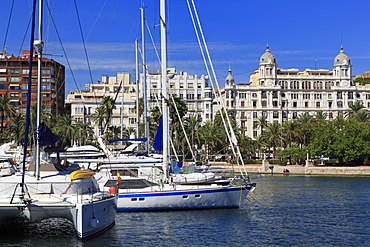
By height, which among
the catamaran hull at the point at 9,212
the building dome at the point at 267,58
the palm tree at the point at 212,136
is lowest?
the catamaran hull at the point at 9,212

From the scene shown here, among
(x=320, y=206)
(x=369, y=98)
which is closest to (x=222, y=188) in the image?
(x=320, y=206)

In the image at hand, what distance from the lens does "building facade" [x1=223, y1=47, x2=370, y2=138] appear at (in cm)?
13638

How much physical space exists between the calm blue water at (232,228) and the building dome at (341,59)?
340ft

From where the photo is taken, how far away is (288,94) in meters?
138

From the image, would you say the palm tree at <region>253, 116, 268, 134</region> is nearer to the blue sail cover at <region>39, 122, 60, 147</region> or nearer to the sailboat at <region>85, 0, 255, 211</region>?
the sailboat at <region>85, 0, 255, 211</region>

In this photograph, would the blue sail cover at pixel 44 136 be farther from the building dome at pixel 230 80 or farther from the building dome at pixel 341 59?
the building dome at pixel 341 59

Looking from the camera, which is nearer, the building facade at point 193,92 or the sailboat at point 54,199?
the sailboat at point 54,199

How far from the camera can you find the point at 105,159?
4019 cm

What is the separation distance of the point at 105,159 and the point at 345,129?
58.8 m

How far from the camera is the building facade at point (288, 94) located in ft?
447

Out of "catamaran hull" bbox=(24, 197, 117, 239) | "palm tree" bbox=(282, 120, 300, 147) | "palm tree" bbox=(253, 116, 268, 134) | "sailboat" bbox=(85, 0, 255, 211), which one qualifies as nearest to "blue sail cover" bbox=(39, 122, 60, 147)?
"catamaran hull" bbox=(24, 197, 117, 239)

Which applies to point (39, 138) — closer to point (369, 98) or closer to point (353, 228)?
point (353, 228)

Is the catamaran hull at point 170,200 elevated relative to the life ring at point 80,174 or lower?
lower

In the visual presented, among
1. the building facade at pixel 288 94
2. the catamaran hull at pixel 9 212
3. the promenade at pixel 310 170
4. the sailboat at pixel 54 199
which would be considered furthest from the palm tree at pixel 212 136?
the catamaran hull at pixel 9 212
